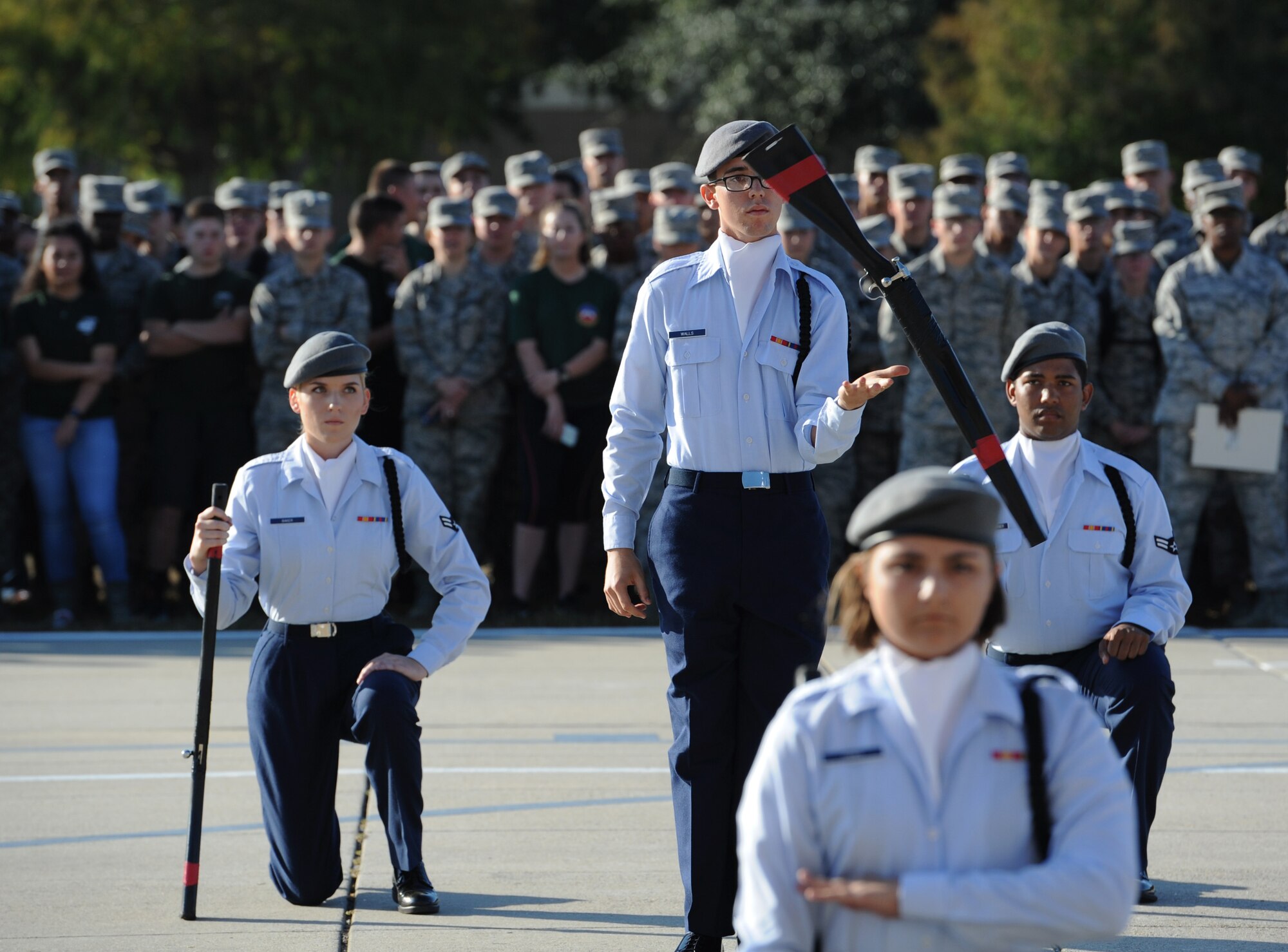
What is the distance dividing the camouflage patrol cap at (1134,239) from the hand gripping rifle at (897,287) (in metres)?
7.23

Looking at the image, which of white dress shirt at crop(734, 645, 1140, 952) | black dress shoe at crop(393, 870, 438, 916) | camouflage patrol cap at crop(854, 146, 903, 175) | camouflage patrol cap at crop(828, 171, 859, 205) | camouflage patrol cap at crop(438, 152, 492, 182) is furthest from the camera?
camouflage patrol cap at crop(438, 152, 492, 182)

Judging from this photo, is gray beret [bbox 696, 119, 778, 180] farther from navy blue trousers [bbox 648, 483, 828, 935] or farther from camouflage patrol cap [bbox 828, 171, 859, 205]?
camouflage patrol cap [bbox 828, 171, 859, 205]

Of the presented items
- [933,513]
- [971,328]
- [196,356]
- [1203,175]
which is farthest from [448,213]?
[933,513]

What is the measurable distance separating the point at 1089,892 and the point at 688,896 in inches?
84.9

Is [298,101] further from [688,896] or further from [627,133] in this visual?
[688,896]

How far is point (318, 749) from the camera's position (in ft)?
19.3

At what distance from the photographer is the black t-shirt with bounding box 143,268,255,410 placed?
11.4 metres

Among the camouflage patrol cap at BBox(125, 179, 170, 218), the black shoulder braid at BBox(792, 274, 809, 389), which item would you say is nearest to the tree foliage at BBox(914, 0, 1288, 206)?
the camouflage patrol cap at BBox(125, 179, 170, 218)

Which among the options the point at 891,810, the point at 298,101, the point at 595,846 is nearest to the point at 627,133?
the point at 298,101

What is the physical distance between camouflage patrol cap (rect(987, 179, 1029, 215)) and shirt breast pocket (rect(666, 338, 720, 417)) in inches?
288

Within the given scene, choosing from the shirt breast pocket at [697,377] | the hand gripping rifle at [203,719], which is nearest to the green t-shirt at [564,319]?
the hand gripping rifle at [203,719]

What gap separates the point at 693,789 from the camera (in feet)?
17.1

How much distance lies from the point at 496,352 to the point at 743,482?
647 cm

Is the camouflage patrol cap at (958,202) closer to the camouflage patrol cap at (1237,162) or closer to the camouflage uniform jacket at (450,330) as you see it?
the camouflage uniform jacket at (450,330)
